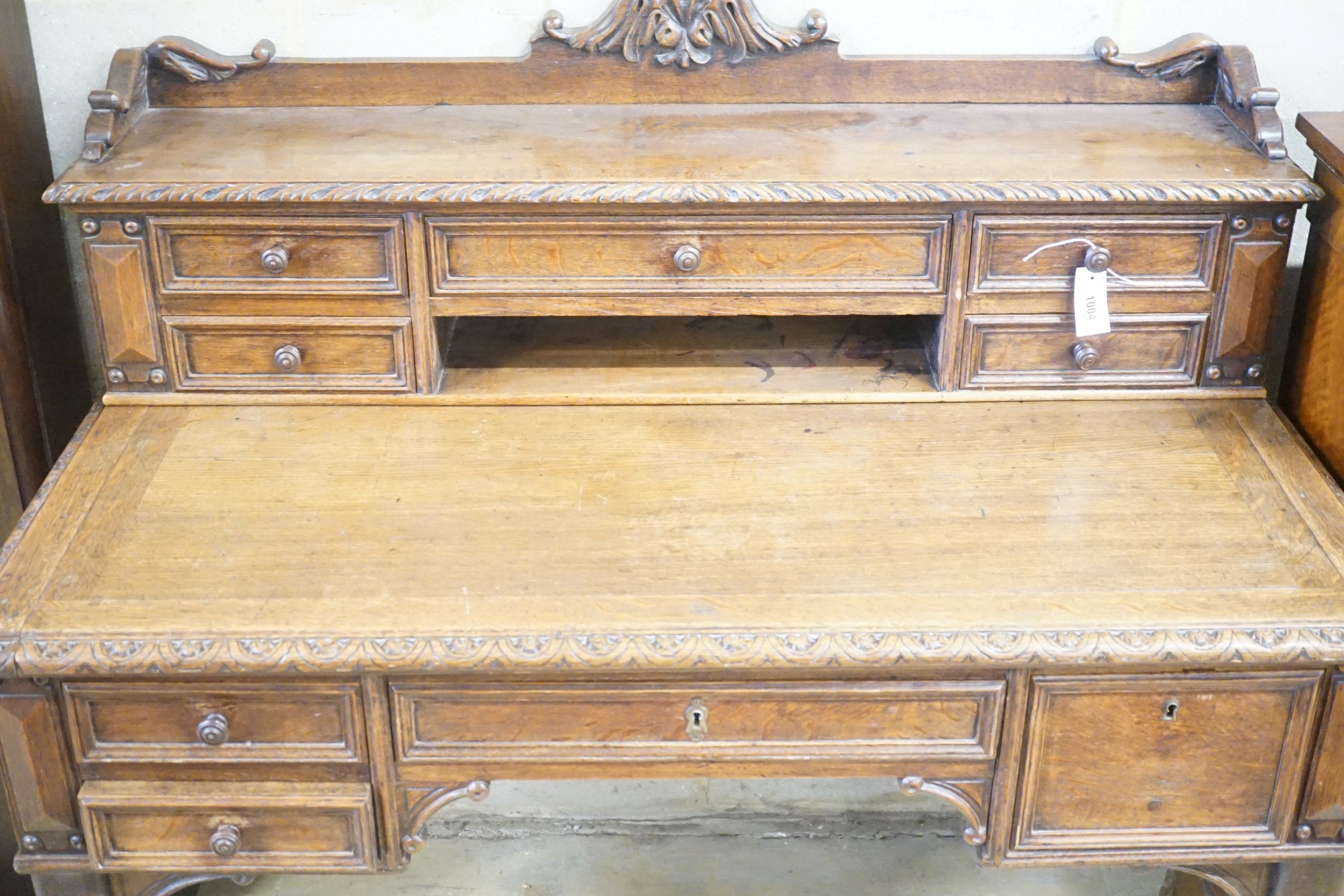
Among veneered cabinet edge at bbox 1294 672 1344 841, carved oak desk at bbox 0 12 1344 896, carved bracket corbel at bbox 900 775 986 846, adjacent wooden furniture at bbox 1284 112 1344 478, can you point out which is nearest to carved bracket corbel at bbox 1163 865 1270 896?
carved oak desk at bbox 0 12 1344 896

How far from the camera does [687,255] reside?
1885 millimetres

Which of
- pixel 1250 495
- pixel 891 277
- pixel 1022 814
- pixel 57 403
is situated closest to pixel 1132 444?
pixel 1250 495

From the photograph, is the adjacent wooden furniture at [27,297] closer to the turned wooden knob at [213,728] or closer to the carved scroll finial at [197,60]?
the carved scroll finial at [197,60]

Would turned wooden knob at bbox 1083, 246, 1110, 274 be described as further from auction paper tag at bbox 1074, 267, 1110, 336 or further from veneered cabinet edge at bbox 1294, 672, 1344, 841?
veneered cabinet edge at bbox 1294, 672, 1344, 841

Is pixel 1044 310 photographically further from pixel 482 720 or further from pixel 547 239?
pixel 482 720

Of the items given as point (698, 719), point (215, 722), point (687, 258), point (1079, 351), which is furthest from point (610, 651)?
point (1079, 351)

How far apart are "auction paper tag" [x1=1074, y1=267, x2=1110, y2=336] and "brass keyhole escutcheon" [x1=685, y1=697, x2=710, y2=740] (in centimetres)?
77

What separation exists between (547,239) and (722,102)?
→ 438 mm

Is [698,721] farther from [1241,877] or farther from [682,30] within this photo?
[682,30]

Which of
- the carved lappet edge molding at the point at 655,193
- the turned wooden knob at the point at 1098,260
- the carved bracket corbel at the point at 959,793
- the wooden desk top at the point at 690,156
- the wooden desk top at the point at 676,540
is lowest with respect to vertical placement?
the carved bracket corbel at the point at 959,793

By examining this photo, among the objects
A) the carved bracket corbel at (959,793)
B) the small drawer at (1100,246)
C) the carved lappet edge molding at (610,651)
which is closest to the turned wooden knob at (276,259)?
the carved lappet edge molding at (610,651)

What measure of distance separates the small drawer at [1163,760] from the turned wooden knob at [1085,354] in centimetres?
52

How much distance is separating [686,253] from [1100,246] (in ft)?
1.87

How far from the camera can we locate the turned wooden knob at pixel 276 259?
1.89 m
